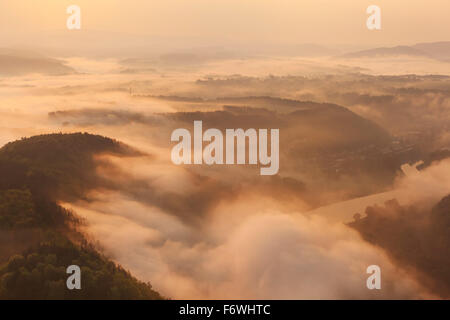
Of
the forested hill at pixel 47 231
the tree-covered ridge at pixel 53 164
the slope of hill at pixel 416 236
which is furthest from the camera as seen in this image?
the slope of hill at pixel 416 236

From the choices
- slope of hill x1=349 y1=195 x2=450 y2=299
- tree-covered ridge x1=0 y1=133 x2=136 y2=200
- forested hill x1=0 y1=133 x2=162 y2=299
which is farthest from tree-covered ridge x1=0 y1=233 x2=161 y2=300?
slope of hill x1=349 y1=195 x2=450 y2=299

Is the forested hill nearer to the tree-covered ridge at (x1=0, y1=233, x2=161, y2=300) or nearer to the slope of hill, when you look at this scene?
the tree-covered ridge at (x1=0, y1=233, x2=161, y2=300)

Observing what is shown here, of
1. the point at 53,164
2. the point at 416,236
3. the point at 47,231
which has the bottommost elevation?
the point at 47,231

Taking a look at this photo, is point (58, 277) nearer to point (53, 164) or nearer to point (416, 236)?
point (53, 164)

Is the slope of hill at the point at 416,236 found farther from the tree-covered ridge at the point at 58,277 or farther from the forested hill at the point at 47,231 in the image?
the tree-covered ridge at the point at 58,277

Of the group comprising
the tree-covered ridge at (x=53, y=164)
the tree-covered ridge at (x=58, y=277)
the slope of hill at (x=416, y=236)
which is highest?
the tree-covered ridge at (x=53, y=164)

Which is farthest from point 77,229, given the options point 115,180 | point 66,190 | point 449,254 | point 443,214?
point 443,214

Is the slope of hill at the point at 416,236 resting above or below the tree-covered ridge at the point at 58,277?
above

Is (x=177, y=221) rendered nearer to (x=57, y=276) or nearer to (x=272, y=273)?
(x=272, y=273)

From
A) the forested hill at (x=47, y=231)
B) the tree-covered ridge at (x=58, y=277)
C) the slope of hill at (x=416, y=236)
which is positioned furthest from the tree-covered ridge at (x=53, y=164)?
the slope of hill at (x=416, y=236)

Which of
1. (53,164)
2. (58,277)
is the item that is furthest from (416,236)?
(58,277)
